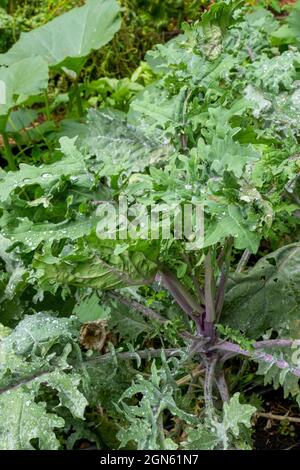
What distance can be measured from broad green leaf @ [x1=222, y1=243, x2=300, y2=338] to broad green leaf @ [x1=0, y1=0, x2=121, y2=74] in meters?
1.26

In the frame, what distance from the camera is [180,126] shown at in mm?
1476

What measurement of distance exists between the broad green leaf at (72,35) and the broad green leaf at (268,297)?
→ 126 cm

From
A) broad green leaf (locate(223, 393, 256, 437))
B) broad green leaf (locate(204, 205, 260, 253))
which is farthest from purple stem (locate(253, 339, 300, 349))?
broad green leaf (locate(204, 205, 260, 253))

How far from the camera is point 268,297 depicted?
4.98ft

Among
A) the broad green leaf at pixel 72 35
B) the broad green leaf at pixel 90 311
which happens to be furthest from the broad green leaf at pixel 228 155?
the broad green leaf at pixel 72 35

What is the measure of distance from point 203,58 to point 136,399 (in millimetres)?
794

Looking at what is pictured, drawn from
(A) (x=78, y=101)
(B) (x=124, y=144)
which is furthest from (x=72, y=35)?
(B) (x=124, y=144)

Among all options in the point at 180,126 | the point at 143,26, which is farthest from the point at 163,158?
the point at 143,26

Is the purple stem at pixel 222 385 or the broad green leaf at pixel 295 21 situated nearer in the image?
the purple stem at pixel 222 385

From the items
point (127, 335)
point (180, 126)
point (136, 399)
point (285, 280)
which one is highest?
point (180, 126)

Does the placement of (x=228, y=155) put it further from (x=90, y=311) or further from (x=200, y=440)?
(x=90, y=311)

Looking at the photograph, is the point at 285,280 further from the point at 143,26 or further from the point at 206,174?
the point at 143,26

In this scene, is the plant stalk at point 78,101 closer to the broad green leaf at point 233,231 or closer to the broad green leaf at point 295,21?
the broad green leaf at point 295,21

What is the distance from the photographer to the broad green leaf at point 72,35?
103 inches
